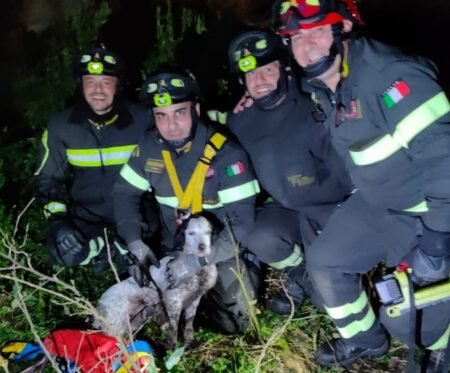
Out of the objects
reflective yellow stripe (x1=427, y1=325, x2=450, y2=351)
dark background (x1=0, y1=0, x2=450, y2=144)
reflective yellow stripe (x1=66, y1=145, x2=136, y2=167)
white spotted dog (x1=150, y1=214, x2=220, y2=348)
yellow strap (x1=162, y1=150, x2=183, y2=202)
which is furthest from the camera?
dark background (x1=0, y1=0, x2=450, y2=144)

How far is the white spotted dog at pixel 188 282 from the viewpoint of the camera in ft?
14.9

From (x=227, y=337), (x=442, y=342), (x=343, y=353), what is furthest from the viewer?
(x=227, y=337)

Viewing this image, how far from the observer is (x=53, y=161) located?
536cm

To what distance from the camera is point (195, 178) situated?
4605mm

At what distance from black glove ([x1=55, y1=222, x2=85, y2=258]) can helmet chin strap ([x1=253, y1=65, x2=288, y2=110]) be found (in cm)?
179

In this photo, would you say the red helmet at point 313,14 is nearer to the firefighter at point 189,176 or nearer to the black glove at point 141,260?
the firefighter at point 189,176

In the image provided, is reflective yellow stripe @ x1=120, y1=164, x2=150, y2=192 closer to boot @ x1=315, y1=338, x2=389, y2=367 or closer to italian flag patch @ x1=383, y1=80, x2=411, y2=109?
boot @ x1=315, y1=338, x2=389, y2=367

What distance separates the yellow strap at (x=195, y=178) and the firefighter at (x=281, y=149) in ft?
0.95

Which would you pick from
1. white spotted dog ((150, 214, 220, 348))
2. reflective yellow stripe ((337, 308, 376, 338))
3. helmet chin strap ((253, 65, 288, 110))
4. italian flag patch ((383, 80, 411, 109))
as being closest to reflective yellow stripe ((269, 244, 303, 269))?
white spotted dog ((150, 214, 220, 348))

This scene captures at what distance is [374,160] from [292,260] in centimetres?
139

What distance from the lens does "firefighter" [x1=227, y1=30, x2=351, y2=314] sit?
15.0 ft

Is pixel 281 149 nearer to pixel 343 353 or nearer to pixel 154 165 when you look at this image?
pixel 154 165

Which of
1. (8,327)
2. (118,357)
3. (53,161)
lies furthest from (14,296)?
(118,357)

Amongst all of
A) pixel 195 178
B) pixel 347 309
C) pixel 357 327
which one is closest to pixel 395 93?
pixel 347 309
